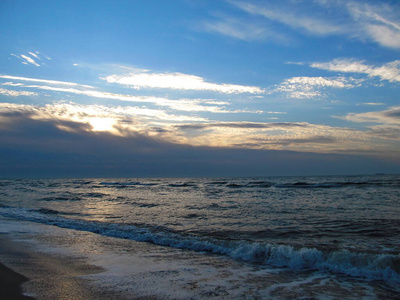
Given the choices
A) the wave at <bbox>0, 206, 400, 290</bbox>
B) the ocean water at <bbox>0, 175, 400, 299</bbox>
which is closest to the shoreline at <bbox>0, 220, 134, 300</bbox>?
the ocean water at <bbox>0, 175, 400, 299</bbox>

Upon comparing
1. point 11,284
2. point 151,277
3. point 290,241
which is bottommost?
point 290,241

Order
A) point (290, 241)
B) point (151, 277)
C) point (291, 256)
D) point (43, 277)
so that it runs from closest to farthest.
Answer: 1. point (43, 277)
2. point (151, 277)
3. point (291, 256)
4. point (290, 241)

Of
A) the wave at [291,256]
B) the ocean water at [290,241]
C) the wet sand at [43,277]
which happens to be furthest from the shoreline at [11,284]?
the wave at [291,256]

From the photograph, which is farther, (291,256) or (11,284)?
(291,256)

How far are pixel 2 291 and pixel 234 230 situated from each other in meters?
8.18

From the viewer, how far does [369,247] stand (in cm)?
838

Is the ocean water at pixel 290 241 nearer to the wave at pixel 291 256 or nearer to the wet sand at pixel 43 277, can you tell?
the wave at pixel 291 256

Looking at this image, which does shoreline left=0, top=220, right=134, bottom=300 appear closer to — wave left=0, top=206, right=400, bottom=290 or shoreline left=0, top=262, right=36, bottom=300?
shoreline left=0, top=262, right=36, bottom=300

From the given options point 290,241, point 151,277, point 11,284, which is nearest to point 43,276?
point 11,284

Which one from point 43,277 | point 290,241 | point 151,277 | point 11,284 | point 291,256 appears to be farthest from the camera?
point 290,241

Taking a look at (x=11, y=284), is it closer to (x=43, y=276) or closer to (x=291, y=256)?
(x=43, y=276)

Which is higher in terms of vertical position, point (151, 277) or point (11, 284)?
point (11, 284)

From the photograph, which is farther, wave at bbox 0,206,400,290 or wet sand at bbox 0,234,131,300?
wave at bbox 0,206,400,290

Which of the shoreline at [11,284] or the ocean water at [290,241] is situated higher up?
the shoreline at [11,284]
